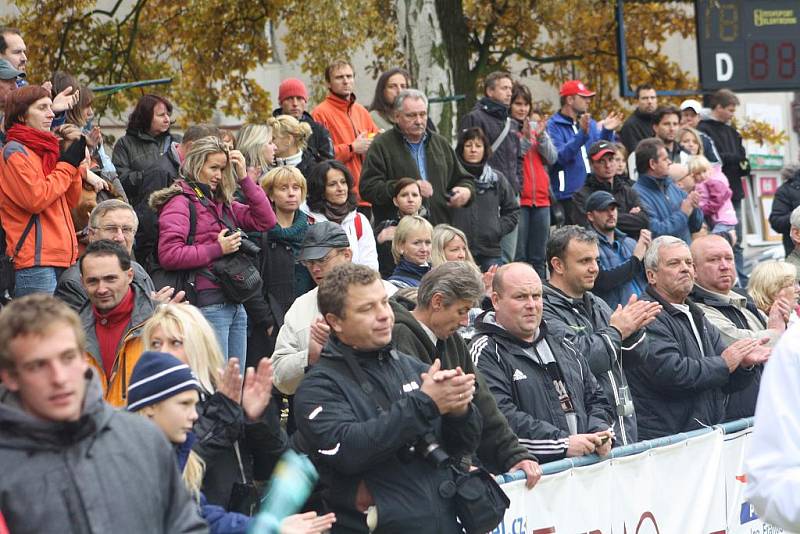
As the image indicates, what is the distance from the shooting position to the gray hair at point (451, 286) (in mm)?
7082

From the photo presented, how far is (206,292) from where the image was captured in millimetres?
9125

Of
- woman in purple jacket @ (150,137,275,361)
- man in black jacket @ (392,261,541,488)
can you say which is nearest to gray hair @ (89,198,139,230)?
woman in purple jacket @ (150,137,275,361)

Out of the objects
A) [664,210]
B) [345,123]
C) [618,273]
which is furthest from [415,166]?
[664,210]

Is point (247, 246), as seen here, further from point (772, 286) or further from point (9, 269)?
point (772, 286)

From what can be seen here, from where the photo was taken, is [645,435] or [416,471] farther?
[645,435]

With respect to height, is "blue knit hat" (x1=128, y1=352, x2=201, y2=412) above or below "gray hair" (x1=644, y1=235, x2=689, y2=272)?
above

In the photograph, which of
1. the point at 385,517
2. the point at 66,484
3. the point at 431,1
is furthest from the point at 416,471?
the point at 431,1

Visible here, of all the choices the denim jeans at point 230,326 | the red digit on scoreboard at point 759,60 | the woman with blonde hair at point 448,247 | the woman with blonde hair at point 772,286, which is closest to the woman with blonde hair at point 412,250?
the woman with blonde hair at point 448,247

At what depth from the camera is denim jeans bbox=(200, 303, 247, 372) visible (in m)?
9.08

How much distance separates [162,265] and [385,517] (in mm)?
3534

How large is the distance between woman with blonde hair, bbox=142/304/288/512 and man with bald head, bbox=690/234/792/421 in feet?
13.7

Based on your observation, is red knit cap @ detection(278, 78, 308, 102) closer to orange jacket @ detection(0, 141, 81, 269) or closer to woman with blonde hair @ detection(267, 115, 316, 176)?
woman with blonde hair @ detection(267, 115, 316, 176)

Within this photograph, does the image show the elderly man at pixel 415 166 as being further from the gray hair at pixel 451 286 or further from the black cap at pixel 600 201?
the gray hair at pixel 451 286

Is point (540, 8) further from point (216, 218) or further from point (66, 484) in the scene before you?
point (66, 484)
